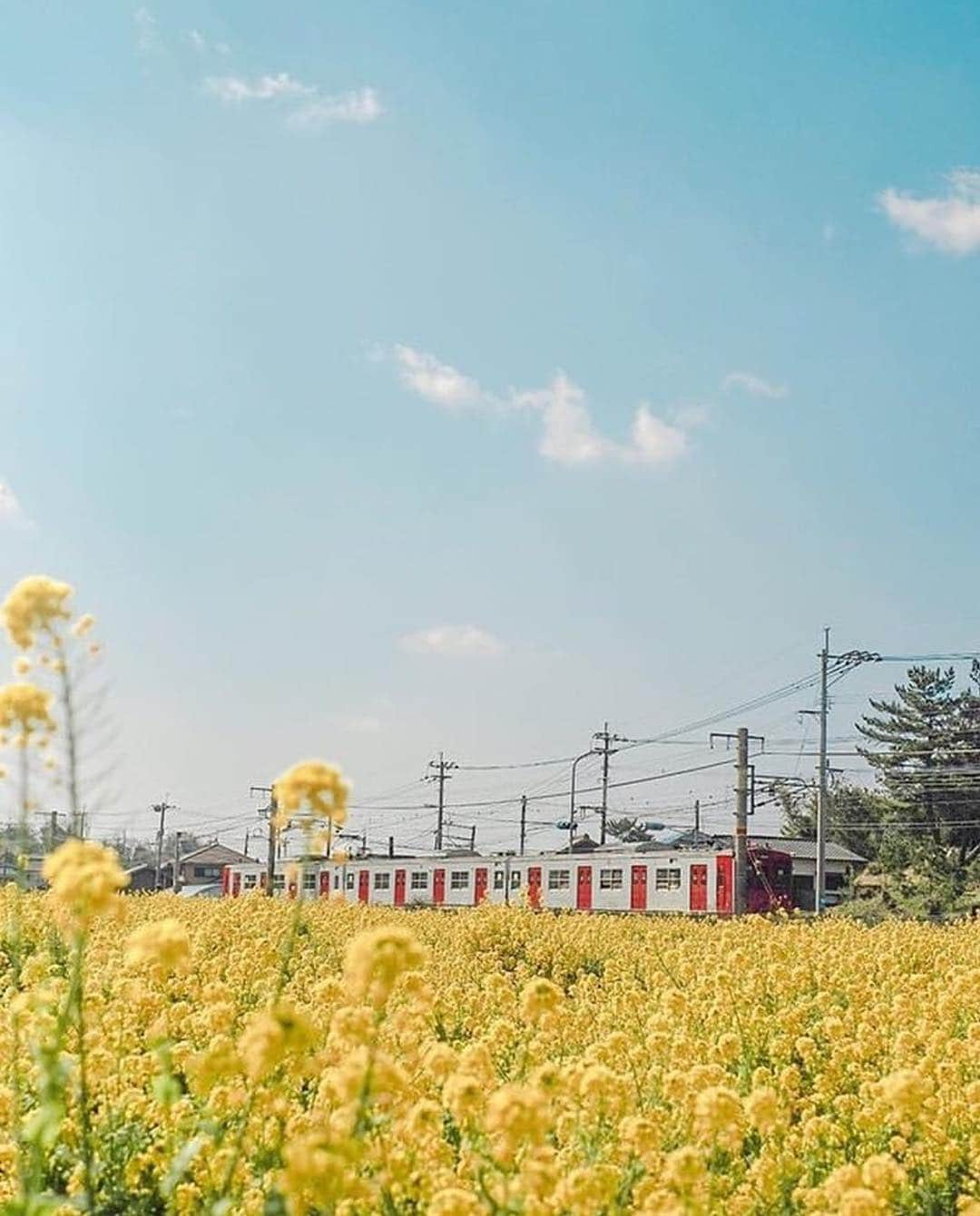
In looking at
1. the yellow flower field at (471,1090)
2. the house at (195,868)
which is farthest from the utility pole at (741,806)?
the house at (195,868)

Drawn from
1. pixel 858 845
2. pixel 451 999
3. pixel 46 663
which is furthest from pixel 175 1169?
pixel 858 845

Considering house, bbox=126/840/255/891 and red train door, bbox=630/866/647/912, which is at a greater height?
red train door, bbox=630/866/647/912

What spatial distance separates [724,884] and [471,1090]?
27084 millimetres

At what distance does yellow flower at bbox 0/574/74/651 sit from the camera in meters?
2.88

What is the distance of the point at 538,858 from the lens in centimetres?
3375

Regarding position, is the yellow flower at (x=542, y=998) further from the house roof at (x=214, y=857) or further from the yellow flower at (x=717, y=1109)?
the house roof at (x=214, y=857)

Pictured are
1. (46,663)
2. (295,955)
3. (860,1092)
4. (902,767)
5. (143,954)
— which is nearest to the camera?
(143,954)

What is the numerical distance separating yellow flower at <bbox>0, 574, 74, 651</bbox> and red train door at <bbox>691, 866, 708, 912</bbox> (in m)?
27.4

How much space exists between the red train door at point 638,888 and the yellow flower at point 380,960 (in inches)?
1134

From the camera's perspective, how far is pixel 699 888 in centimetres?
2933

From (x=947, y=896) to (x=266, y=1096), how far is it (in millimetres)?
35085

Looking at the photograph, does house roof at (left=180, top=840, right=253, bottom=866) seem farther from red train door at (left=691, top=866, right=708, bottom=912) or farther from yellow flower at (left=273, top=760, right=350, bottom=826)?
yellow flower at (left=273, top=760, right=350, bottom=826)

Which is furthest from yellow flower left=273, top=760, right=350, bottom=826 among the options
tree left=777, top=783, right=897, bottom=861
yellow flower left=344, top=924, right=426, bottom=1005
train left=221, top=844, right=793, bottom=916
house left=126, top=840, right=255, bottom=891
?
house left=126, top=840, right=255, bottom=891

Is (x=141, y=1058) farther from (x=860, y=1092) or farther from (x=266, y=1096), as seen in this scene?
(x=860, y=1092)
